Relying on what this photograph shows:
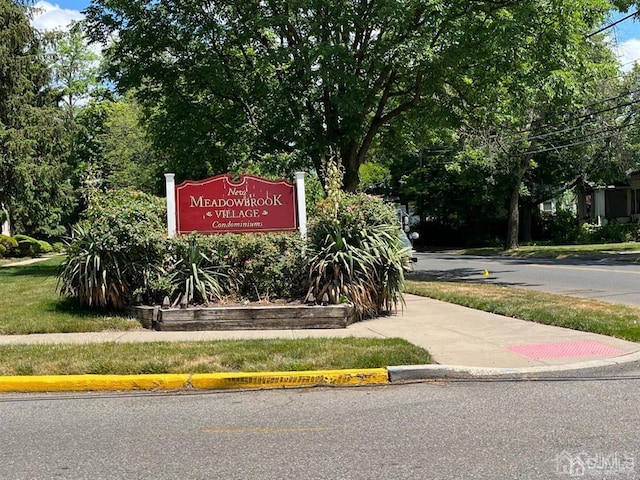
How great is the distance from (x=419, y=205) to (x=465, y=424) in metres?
39.6

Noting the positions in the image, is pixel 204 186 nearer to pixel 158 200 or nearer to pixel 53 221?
pixel 158 200

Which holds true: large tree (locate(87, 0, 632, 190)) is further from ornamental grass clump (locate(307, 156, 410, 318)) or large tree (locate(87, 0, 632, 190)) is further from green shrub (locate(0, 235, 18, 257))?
green shrub (locate(0, 235, 18, 257))

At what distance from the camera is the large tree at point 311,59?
48.6 feet

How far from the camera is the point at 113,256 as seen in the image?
32.7 ft

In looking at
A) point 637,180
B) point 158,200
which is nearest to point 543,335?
point 158,200

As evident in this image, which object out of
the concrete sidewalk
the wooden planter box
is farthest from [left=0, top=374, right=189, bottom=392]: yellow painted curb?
the wooden planter box

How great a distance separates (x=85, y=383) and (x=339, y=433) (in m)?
3.02

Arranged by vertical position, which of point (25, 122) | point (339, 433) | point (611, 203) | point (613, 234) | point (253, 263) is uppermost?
point (25, 122)

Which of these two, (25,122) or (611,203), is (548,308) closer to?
(25,122)

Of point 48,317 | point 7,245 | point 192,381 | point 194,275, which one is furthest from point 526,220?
point 192,381

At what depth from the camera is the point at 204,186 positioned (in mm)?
11055

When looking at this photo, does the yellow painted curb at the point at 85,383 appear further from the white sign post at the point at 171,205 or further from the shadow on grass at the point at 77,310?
the white sign post at the point at 171,205

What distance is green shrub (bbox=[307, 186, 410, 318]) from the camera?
997 cm

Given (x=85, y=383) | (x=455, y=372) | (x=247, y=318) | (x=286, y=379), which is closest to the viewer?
(x=85, y=383)
